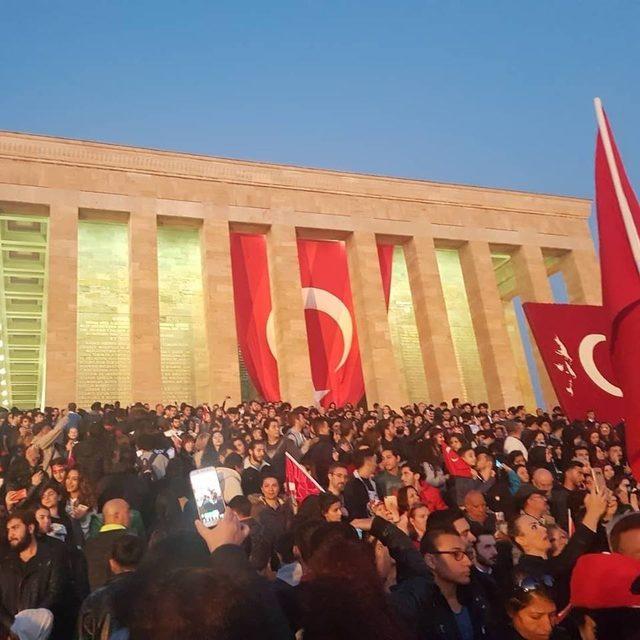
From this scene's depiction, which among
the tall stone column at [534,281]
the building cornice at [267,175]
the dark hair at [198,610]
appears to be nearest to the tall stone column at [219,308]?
the building cornice at [267,175]

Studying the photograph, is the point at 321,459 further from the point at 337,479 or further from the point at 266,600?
the point at 266,600

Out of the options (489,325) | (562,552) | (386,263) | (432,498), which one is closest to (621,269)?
(562,552)

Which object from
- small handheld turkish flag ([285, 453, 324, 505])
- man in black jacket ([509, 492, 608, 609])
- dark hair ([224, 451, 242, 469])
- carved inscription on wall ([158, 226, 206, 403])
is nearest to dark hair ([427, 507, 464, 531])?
man in black jacket ([509, 492, 608, 609])

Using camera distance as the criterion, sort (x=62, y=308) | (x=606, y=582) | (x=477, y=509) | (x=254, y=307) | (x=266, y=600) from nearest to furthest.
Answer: (x=266, y=600) → (x=606, y=582) → (x=477, y=509) → (x=62, y=308) → (x=254, y=307)

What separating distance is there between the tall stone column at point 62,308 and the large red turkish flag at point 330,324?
7683 millimetres

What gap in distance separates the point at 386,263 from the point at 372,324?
373 centimetres

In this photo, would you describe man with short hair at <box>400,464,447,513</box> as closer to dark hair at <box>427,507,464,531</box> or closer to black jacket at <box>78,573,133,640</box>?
dark hair at <box>427,507,464,531</box>

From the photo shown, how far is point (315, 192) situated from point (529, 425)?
45.4ft

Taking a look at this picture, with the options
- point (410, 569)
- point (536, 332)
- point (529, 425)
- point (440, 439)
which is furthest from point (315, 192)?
point (410, 569)

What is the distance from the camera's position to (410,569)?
3273 millimetres

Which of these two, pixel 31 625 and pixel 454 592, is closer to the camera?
pixel 31 625

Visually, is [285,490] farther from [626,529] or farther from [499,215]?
[499,215]

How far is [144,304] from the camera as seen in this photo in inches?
778

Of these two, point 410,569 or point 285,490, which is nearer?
point 410,569
